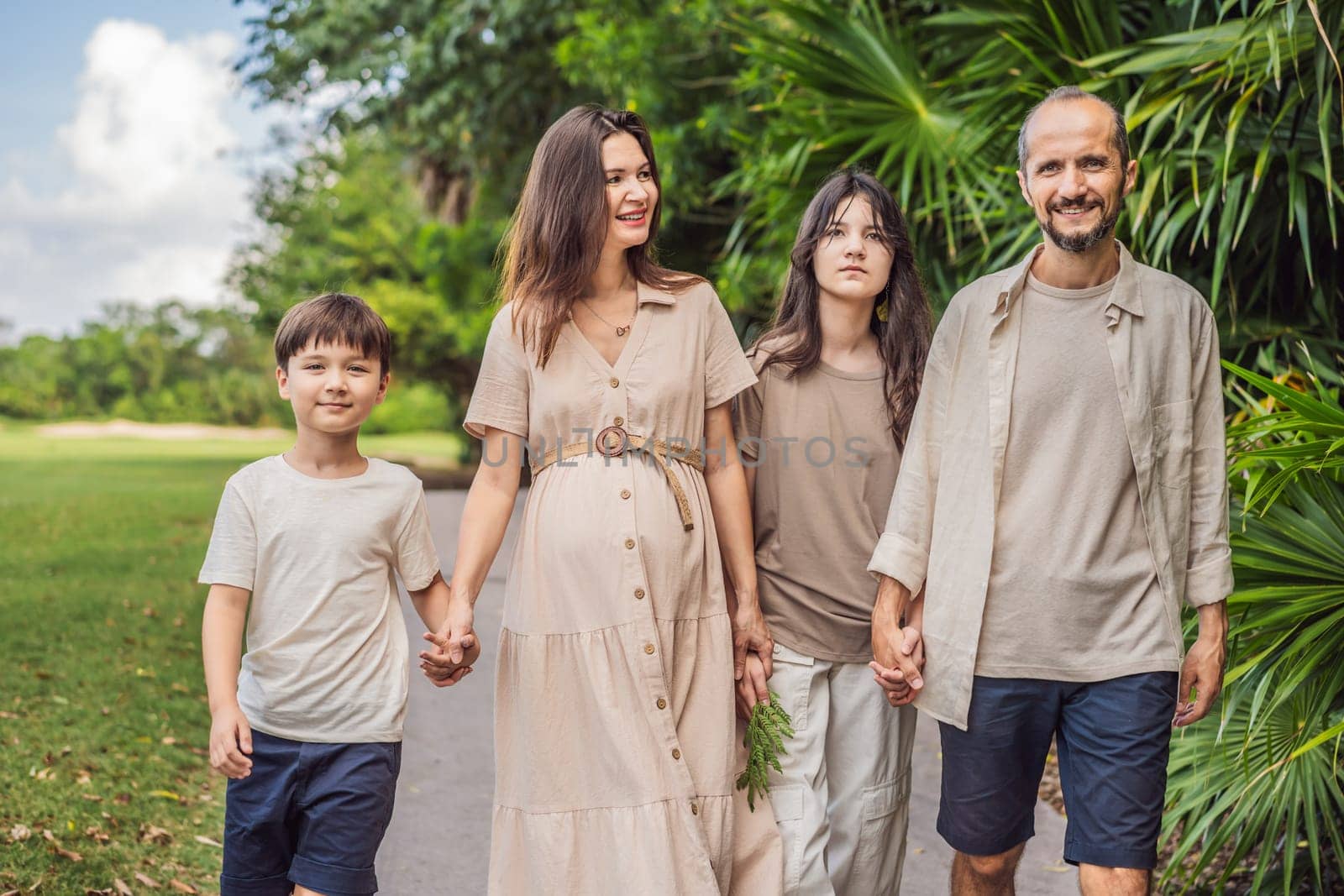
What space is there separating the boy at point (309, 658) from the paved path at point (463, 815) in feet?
5.41

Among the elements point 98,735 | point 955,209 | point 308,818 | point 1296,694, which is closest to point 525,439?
point 308,818

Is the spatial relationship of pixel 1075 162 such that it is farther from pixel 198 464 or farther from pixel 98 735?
pixel 198 464

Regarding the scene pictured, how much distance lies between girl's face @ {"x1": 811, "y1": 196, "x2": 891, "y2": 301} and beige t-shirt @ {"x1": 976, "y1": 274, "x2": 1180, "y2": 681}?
1.64ft

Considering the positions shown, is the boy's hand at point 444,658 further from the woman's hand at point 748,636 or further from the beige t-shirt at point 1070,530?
the beige t-shirt at point 1070,530

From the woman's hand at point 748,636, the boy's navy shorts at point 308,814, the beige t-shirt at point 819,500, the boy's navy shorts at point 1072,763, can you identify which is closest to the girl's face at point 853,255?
the beige t-shirt at point 819,500

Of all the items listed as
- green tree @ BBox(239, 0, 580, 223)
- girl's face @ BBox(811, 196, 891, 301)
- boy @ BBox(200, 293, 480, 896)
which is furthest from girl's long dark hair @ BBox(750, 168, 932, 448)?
green tree @ BBox(239, 0, 580, 223)

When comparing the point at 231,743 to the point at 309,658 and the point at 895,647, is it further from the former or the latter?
the point at 895,647

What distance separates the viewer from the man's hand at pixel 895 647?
2.93 meters

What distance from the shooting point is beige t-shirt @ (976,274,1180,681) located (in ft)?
9.01

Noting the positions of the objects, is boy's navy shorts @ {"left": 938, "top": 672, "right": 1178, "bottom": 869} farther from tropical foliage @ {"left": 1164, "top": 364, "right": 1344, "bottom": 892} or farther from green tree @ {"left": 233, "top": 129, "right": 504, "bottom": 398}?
green tree @ {"left": 233, "top": 129, "right": 504, "bottom": 398}

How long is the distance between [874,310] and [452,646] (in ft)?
4.77

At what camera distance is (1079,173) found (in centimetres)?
273

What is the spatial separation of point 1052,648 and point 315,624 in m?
1.61

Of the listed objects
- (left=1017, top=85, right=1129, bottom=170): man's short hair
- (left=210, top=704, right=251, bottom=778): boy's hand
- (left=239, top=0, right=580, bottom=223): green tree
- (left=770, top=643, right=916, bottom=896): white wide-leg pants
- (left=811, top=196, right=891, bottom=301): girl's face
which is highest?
(left=239, top=0, right=580, bottom=223): green tree
